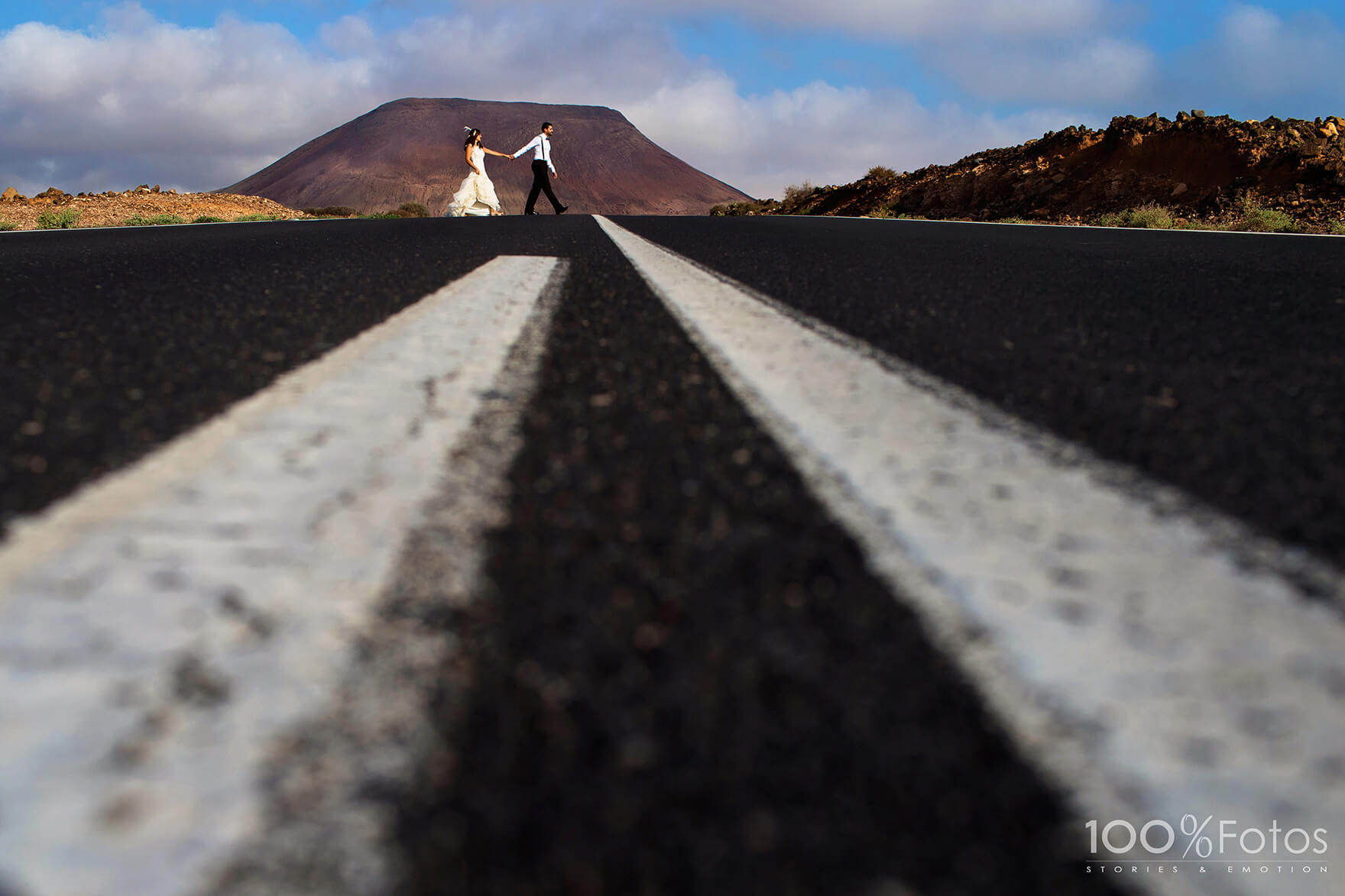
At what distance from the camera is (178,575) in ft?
2.30

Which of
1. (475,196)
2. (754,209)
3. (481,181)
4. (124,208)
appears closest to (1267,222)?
(481,181)

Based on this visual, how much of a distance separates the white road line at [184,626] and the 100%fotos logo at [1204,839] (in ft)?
1.64

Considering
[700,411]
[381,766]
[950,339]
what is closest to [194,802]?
[381,766]

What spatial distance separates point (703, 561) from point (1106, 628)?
0.35 m

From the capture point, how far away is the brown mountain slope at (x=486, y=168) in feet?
388

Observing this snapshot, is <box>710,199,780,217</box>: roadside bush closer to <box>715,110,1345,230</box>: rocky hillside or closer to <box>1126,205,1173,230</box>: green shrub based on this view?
<box>715,110,1345,230</box>: rocky hillside

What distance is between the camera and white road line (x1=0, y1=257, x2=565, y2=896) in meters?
0.45

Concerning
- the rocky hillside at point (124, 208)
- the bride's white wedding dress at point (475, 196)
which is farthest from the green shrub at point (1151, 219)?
the rocky hillside at point (124, 208)

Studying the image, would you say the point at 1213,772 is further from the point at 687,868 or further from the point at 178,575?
the point at 178,575

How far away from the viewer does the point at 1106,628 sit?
0.67 meters

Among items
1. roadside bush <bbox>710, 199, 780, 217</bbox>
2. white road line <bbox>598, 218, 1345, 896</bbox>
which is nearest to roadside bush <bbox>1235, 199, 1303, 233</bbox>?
white road line <bbox>598, 218, 1345, 896</bbox>

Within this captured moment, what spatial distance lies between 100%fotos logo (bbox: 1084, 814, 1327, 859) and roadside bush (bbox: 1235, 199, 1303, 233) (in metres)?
12.1

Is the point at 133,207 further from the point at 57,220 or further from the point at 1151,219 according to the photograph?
the point at 1151,219

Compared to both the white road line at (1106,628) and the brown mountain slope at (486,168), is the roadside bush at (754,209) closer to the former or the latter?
the white road line at (1106,628)
